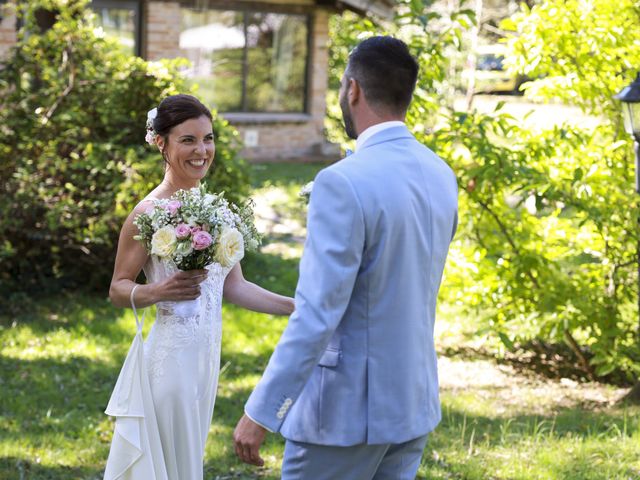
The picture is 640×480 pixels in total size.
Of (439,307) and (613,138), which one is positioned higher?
(613,138)

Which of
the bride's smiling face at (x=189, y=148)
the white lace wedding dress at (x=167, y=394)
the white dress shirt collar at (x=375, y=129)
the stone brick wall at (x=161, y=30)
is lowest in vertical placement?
the white lace wedding dress at (x=167, y=394)

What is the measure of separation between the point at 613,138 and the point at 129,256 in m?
4.90

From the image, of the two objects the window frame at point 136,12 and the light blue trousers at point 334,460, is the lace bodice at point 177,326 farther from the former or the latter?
A: the window frame at point 136,12

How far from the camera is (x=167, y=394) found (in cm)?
408

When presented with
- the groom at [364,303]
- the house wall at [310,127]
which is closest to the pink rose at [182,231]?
the groom at [364,303]

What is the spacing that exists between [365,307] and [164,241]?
1.16 metres

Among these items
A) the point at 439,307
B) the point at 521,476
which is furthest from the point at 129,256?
the point at 439,307

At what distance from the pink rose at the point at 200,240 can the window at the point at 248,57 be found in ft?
45.4

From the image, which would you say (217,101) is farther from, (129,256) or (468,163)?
(129,256)

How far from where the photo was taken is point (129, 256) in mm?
4074

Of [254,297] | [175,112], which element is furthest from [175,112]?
[254,297]

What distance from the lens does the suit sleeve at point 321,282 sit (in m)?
2.75

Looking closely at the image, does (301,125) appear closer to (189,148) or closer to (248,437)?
(189,148)

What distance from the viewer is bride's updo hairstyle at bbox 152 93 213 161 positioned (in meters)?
4.22
